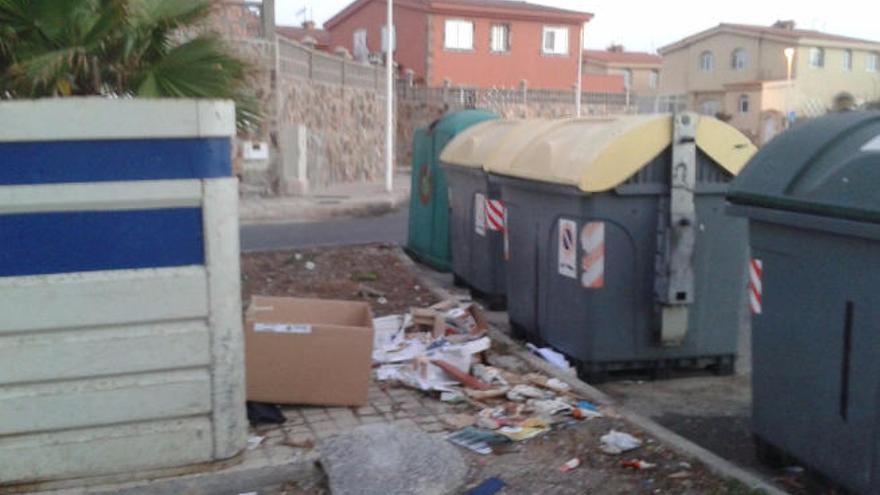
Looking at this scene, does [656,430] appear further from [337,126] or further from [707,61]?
[707,61]

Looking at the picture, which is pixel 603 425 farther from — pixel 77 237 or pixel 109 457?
pixel 77 237

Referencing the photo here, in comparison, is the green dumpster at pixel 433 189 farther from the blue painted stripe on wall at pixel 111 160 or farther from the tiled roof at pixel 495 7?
the tiled roof at pixel 495 7

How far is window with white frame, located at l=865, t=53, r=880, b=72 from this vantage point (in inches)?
2363

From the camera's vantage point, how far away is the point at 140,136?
4156 millimetres

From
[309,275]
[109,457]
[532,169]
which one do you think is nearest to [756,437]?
[532,169]

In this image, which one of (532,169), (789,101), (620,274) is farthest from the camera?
(789,101)

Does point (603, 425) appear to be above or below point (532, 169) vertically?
below

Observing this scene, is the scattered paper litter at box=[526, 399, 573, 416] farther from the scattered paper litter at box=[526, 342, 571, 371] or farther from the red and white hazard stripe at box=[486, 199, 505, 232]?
the red and white hazard stripe at box=[486, 199, 505, 232]

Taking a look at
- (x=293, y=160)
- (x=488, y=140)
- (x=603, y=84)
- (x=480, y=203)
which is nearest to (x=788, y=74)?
(x=603, y=84)

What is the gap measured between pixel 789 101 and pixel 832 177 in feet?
175

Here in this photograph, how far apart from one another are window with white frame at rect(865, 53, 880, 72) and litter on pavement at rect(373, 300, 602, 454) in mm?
60854

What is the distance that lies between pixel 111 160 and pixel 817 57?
58320 mm

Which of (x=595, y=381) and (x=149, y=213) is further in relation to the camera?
(x=595, y=381)

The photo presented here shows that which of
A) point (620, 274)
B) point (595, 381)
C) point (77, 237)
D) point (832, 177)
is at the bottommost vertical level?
point (595, 381)
